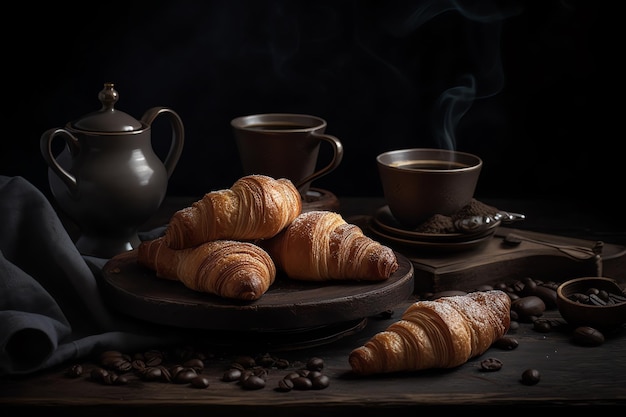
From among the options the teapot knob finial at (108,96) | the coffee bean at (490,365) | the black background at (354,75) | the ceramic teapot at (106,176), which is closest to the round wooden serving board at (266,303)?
the coffee bean at (490,365)

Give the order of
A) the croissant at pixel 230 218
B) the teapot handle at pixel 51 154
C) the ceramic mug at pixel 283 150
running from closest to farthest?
the croissant at pixel 230 218 → the teapot handle at pixel 51 154 → the ceramic mug at pixel 283 150

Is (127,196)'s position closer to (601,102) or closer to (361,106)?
(361,106)

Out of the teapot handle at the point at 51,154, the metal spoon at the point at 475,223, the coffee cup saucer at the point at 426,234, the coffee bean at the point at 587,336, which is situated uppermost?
the teapot handle at the point at 51,154

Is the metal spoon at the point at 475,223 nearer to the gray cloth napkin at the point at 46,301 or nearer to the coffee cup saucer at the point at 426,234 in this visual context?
the coffee cup saucer at the point at 426,234

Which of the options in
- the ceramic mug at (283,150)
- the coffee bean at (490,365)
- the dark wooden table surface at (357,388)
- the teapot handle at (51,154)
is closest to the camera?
the dark wooden table surface at (357,388)

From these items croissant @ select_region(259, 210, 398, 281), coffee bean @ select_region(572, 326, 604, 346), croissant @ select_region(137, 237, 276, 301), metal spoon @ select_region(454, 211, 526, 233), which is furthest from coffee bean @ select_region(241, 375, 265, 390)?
metal spoon @ select_region(454, 211, 526, 233)

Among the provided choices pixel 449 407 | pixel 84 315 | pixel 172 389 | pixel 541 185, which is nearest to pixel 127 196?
pixel 84 315

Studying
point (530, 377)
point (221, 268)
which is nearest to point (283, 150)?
point (221, 268)
